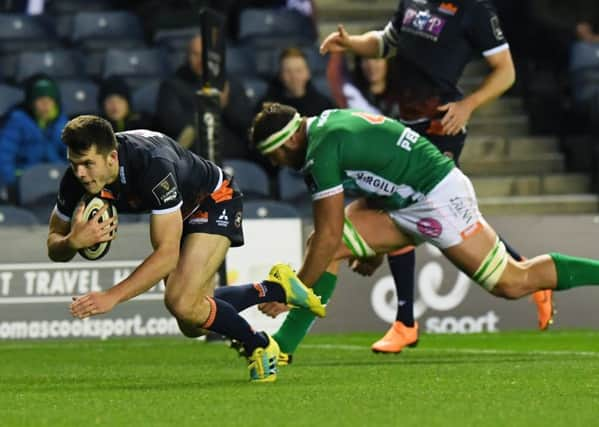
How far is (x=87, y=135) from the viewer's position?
7086 mm

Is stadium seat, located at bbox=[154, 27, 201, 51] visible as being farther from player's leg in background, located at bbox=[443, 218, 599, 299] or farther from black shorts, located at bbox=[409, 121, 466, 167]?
player's leg in background, located at bbox=[443, 218, 599, 299]

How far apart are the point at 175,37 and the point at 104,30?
2.25 ft

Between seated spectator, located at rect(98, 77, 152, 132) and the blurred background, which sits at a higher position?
seated spectator, located at rect(98, 77, 152, 132)

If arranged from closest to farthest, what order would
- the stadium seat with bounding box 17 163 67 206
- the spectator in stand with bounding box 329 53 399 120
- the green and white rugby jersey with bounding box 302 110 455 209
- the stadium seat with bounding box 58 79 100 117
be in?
the green and white rugby jersey with bounding box 302 110 455 209 < the stadium seat with bounding box 17 163 67 206 < the spectator in stand with bounding box 329 53 399 120 < the stadium seat with bounding box 58 79 100 117

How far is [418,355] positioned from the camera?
31.8ft

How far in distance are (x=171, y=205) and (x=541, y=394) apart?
181 cm

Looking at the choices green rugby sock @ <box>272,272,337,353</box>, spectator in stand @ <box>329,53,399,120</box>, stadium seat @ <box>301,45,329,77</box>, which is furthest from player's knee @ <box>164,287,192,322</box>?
stadium seat @ <box>301,45,329,77</box>

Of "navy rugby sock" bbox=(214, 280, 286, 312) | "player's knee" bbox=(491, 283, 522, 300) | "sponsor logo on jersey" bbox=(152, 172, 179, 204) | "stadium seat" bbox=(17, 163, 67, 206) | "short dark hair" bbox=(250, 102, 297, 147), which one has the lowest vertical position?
"stadium seat" bbox=(17, 163, 67, 206)

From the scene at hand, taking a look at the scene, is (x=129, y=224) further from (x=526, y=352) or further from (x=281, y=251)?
Answer: (x=526, y=352)

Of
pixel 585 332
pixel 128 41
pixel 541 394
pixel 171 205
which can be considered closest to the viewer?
pixel 541 394

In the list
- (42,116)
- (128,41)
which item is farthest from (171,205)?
(128,41)

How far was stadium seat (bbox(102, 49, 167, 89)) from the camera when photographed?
49.9 ft

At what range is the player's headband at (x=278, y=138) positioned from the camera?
841 centimetres

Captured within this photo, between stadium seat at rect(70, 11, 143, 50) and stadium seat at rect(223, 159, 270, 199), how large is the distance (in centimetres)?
287
